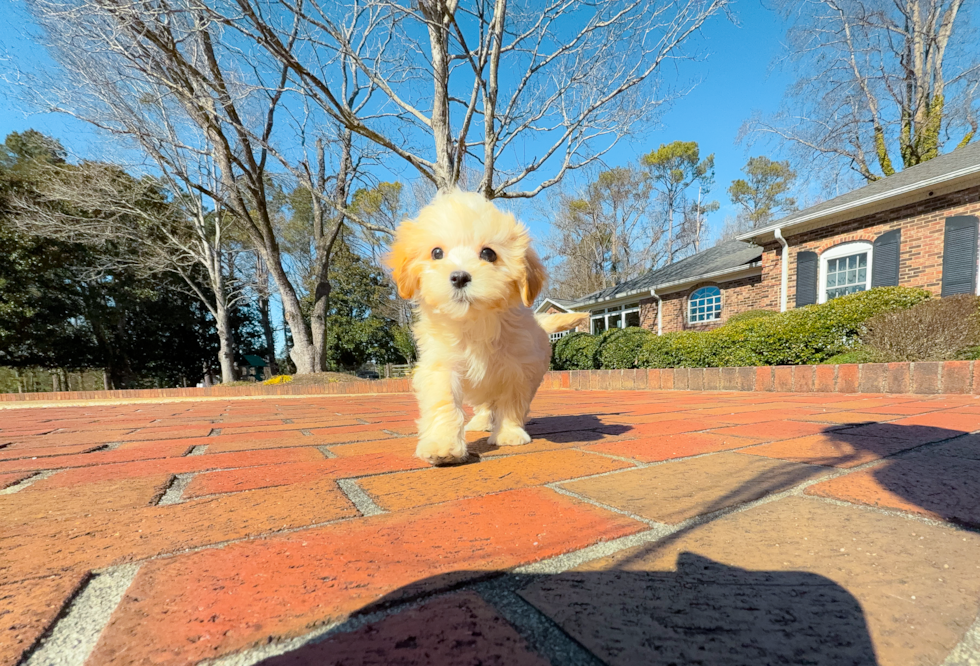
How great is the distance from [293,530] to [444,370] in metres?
1.16

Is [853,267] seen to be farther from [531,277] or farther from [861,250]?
[531,277]

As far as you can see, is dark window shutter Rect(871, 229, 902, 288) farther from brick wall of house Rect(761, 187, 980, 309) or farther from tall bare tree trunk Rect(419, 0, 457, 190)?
tall bare tree trunk Rect(419, 0, 457, 190)

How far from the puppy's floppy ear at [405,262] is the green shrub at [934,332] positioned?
21.3 feet

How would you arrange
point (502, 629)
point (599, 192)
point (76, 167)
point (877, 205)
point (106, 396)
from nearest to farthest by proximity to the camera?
point (502, 629)
point (106, 396)
point (877, 205)
point (76, 167)
point (599, 192)

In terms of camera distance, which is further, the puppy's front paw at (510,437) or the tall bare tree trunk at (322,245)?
the tall bare tree trunk at (322,245)

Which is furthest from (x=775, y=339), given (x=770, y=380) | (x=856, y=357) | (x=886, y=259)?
(x=886, y=259)

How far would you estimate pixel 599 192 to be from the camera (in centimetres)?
2658

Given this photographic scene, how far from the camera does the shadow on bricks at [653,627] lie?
58 centimetres

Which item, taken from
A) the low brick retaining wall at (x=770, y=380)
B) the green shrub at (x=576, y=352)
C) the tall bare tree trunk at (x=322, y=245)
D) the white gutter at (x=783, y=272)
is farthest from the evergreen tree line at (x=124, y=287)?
the white gutter at (x=783, y=272)

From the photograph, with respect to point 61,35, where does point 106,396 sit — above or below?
below

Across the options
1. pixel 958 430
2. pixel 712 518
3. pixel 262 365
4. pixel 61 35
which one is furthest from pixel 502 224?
pixel 262 365

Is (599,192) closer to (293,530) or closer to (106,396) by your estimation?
(106,396)

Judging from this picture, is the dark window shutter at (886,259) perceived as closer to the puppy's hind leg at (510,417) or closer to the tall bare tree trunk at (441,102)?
the tall bare tree trunk at (441,102)

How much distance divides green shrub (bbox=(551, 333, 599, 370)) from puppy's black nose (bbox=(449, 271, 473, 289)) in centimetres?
832
